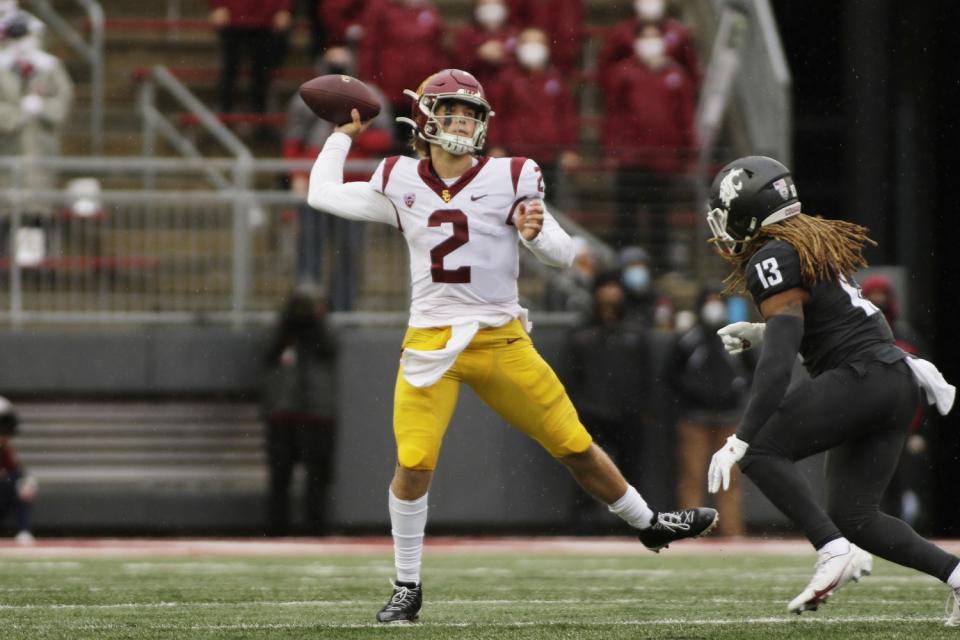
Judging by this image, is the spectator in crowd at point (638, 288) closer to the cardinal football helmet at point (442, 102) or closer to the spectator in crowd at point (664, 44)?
the spectator in crowd at point (664, 44)

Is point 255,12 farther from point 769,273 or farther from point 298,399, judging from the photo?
point 769,273

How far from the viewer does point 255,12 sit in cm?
1287

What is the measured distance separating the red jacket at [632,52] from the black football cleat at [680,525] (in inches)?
245

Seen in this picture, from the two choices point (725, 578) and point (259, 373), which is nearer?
point (725, 578)

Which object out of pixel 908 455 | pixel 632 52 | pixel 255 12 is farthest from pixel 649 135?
pixel 255 12

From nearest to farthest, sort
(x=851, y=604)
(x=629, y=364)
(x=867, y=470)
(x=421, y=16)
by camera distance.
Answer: (x=867, y=470) < (x=851, y=604) < (x=629, y=364) < (x=421, y=16)

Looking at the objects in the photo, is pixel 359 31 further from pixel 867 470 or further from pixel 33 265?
pixel 867 470

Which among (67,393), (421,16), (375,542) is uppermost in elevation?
(421,16)

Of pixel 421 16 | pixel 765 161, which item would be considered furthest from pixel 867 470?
pixel 421 16

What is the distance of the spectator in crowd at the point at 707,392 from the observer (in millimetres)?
10758

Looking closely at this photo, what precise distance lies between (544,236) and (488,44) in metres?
6.11

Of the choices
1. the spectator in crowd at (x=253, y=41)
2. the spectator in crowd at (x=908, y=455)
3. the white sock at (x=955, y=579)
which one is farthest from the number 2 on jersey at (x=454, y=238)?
the spectator in crowd at (x=253, y=41)

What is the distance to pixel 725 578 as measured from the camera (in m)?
7.69

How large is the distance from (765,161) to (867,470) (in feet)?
3.33
